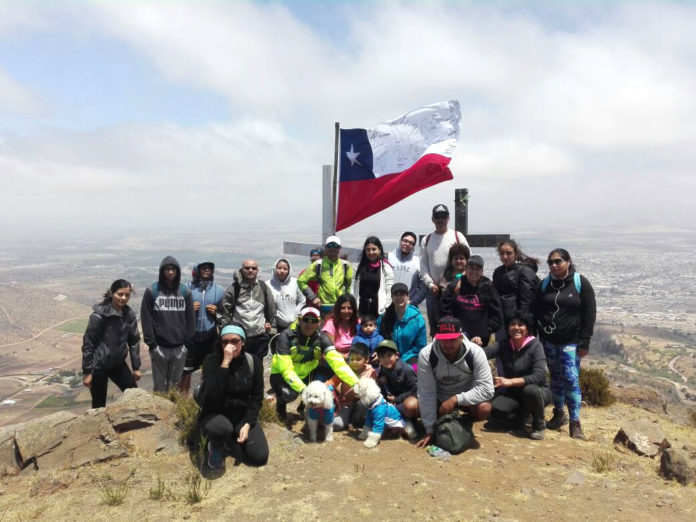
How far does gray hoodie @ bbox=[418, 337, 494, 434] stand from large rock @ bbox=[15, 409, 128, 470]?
140 inches

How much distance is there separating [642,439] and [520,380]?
5.01ft

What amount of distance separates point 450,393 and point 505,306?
4.68 ft

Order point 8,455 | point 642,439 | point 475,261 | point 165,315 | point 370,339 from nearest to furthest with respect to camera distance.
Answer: point 8,455, point 642,439, point 475,261, point 370,339, point 165,315

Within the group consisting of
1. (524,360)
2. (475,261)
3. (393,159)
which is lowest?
(524,360)

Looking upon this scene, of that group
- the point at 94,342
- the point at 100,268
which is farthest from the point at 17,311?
the point at 94,342

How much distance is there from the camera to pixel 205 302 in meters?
6.38

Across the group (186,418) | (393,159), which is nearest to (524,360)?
(186,418)

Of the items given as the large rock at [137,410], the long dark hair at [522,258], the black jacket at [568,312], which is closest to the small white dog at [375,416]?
the black jacket at [568,312]

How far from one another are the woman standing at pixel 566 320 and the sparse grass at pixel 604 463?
0.75 meters

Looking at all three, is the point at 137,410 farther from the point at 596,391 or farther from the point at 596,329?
the point at 596,329

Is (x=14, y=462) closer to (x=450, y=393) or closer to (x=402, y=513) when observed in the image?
(x=402, y=513)

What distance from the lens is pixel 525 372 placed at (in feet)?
17.1

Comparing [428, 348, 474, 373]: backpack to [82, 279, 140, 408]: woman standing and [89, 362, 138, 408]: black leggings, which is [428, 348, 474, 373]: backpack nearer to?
[82, 279, 140, 408]: woman standing

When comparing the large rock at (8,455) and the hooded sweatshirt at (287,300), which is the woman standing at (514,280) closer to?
the hooded sweatshirt at (287,300)
